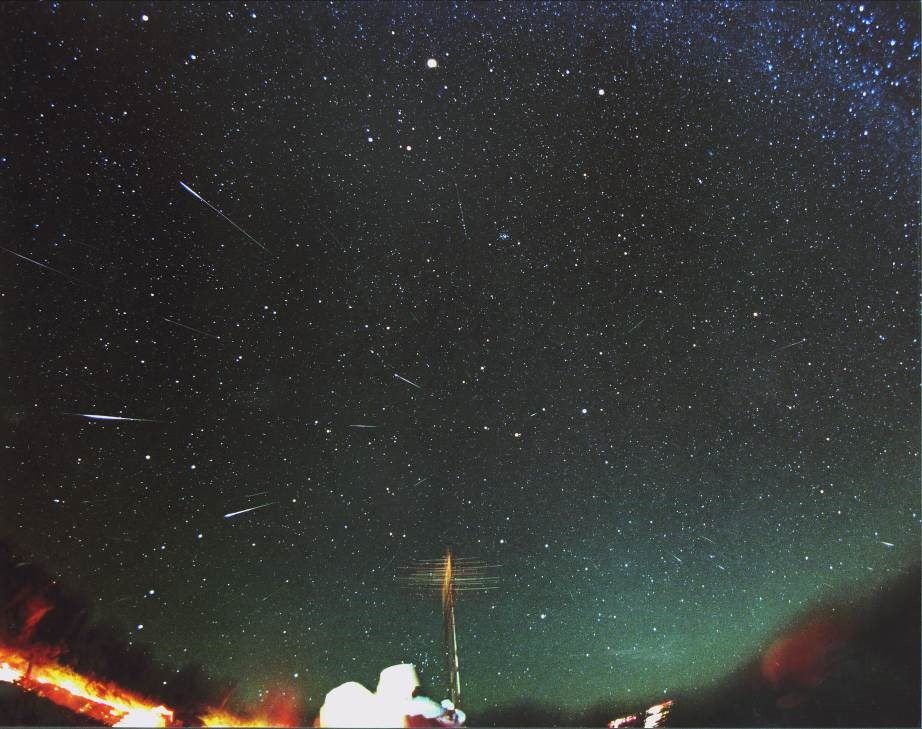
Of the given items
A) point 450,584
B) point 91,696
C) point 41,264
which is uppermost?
point 41,264

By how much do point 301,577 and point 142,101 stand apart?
4.41ft

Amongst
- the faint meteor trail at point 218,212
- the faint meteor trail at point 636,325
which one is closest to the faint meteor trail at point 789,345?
the faint meteor trail at point 636,325

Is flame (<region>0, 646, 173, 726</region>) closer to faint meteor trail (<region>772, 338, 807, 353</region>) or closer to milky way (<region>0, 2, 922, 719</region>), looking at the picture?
milky way (<region>0, 2, 922, 719</region>)

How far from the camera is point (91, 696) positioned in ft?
5.52

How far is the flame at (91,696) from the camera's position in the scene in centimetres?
164

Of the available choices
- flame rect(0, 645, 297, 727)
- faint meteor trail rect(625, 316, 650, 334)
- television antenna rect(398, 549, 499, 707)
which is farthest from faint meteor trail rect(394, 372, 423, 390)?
flame rect(0, 645, 297, 727)

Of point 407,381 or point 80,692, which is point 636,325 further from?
point 80,692

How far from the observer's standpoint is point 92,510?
1.72m

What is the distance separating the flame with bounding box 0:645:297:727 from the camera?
1644 millimetres

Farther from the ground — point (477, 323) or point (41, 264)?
point (41, 264)

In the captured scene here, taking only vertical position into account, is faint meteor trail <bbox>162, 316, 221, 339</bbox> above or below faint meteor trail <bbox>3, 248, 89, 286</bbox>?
below

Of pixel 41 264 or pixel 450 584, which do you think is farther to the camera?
pixel 41 264

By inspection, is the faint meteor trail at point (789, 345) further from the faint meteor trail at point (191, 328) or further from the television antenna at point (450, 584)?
the faint meteor trail at point (191, 328)

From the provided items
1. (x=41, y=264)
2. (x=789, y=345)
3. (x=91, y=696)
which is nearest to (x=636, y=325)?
(x=789, y=345)
